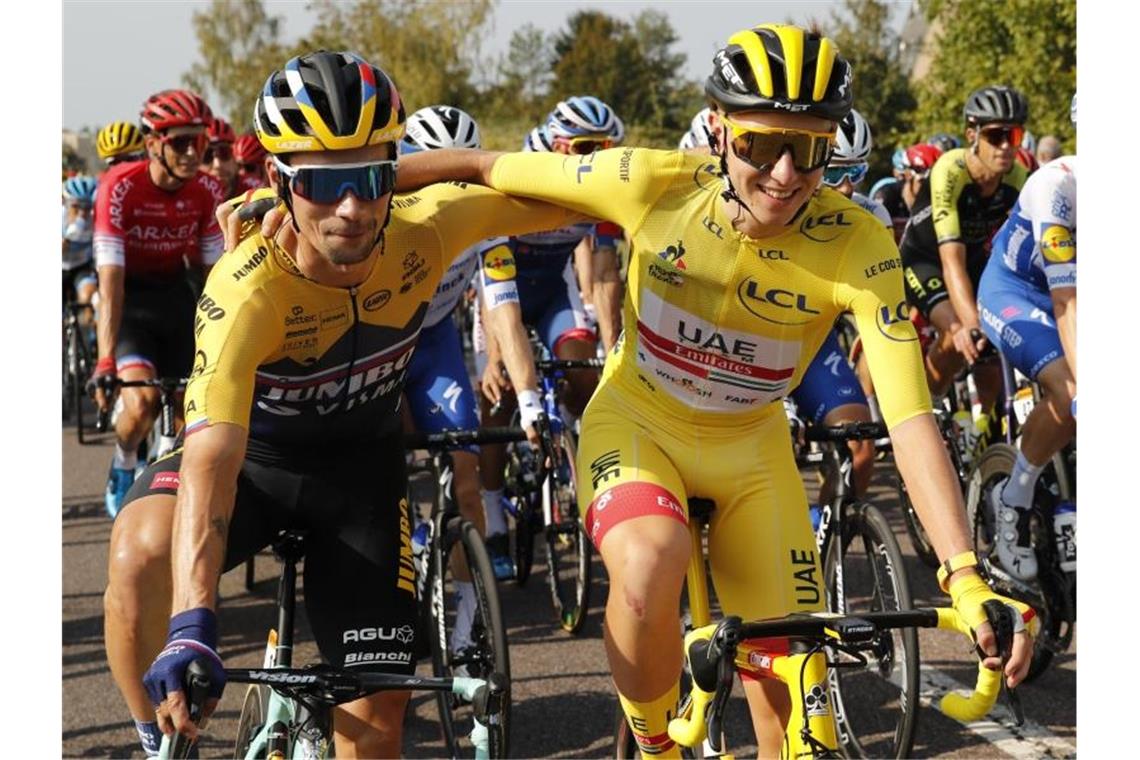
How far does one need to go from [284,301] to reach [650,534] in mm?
1134

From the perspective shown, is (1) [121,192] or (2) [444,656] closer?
(2) [444,656]

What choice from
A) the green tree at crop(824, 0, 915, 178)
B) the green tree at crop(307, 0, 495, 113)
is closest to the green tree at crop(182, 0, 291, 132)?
the green tree at crop(307, 0, 495, 113)

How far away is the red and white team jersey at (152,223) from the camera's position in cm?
811

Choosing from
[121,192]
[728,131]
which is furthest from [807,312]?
[121,192]

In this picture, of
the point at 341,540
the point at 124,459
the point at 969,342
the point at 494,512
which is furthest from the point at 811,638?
the point at 124,459

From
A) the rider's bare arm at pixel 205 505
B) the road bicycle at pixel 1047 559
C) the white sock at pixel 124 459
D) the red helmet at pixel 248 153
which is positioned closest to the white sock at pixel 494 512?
the white sock at pixel 124 459

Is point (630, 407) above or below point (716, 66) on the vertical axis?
below

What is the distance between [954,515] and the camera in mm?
3252

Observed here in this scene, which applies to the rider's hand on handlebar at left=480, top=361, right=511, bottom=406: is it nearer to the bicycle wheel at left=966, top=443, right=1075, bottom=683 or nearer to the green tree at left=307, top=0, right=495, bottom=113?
the bicycle wheel at left=966, top=443, right=1075, bottom=683

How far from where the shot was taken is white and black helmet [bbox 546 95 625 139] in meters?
8.46

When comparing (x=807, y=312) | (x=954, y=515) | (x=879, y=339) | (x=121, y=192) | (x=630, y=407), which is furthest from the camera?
(x=121, y=192)

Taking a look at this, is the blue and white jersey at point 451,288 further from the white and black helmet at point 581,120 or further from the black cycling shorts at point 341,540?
the black cycling shorts at point 341,540

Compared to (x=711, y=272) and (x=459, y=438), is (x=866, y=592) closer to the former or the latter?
(x=459, y=438)

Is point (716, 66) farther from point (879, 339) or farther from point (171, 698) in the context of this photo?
point (171, 698)
